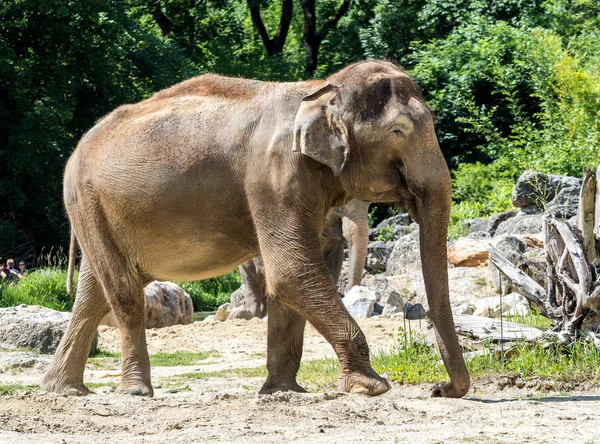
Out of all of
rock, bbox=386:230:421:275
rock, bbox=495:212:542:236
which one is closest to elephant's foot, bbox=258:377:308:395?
rock, bbox=386:230:421:275

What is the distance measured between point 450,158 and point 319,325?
21183 mm

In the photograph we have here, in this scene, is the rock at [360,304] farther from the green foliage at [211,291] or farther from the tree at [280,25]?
the tree at [280,25]

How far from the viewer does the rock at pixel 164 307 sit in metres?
14.0

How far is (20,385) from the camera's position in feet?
29.0

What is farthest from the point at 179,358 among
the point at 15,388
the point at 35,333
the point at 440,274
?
the point at 440,274

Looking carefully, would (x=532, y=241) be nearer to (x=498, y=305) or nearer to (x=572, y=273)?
(x=498, y=305)

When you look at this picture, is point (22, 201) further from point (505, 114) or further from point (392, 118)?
point (392, 118)

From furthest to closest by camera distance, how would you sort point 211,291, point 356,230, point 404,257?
point 211,291 < point 404,257 < point 356,230

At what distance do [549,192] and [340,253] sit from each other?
6.15 m

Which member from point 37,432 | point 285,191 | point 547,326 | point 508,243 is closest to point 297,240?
point 285,191

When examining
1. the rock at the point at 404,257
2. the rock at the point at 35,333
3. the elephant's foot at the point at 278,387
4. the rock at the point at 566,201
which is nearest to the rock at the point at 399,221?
the rock at the point at 404,257

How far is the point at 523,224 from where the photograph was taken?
18172mm

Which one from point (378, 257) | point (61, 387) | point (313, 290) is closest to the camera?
point (313, 290)

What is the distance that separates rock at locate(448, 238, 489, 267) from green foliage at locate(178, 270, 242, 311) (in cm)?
538
